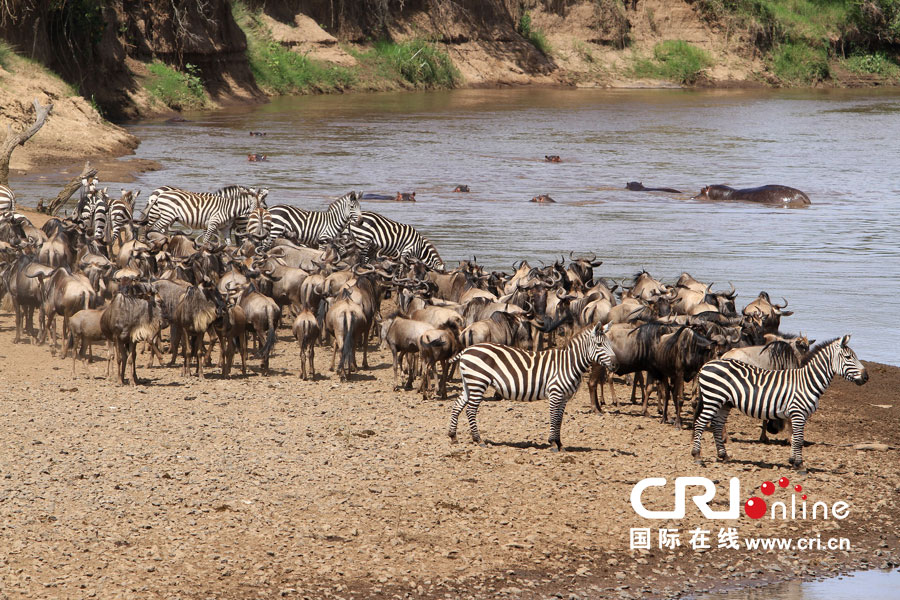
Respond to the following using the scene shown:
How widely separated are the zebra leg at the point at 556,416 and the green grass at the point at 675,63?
59711 mm

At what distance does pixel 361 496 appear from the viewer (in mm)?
8562

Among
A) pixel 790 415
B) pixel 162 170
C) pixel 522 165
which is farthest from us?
pixel 522 165

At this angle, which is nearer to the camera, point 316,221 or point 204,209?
point 316,221

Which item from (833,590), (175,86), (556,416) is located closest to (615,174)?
(175,86)

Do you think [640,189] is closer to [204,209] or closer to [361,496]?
[204,209]

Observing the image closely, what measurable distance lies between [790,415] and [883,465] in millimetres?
1089

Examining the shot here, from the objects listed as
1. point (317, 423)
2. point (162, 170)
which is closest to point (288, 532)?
point (317, 423)

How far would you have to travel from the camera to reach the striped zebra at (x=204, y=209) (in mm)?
20906

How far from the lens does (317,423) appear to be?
1040 cm

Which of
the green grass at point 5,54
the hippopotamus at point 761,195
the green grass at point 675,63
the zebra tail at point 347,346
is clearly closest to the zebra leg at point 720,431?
the zebra tail at point 347,346

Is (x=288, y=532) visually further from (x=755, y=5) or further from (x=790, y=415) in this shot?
(x=755, y=5)

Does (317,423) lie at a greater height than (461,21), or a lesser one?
lesser

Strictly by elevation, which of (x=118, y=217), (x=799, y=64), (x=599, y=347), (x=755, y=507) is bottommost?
(x=755, y=507)

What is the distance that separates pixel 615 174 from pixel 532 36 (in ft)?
110
